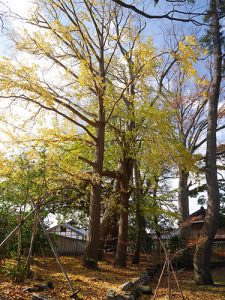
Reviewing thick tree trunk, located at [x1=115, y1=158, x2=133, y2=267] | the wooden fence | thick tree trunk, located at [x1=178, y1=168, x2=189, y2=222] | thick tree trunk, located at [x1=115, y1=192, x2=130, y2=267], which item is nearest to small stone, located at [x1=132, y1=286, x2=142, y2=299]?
Result: thick tree trunk, located at [x1=115, y1=192, x2=130, y2=267]

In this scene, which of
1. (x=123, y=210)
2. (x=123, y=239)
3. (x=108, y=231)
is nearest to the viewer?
(x=123, y=210)

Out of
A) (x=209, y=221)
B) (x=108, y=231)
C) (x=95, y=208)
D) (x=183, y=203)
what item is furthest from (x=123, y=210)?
(x=183, y=203)

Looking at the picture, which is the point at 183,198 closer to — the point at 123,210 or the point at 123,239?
the point at 123,239

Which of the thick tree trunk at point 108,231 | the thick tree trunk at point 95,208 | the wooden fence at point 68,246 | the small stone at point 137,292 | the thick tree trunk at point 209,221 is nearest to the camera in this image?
the small stone at point 137,292

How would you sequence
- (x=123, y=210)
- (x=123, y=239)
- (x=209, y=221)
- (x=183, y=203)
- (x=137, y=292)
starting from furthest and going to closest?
(x=183, y=203)
(x=123, y=239)
(x=123, y=210)
(x=209, y=221)
(x=137, y=292)

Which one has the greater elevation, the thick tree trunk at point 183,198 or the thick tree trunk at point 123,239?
the thick tree trunk at point 183,198

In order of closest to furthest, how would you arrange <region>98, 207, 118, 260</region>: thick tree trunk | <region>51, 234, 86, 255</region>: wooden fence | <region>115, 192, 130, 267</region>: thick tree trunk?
1. <region>115, 192, 130, 267</region>: thick tree trunk
2. <region>98, 207, 118, 260</region>: thick tree trunk
3. <region>51, 234, 86, 255</region>: wooden fence

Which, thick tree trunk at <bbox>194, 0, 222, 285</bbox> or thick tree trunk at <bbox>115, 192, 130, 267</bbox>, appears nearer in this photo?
thick tree trunk at <bbox>194, 0, 222, 285</bbox>

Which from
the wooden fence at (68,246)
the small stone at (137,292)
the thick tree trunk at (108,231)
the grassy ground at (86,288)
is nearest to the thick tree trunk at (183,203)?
the thick tree trunk at (108,231)

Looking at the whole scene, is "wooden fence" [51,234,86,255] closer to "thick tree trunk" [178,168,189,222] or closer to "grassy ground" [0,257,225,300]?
"grassy ground" [0,257,225,300]

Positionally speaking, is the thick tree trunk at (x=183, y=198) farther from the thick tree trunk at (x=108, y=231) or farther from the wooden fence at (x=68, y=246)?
the wooden fence at (x=68, y=246)

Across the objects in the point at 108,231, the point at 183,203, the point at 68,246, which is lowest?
the point at 68,246

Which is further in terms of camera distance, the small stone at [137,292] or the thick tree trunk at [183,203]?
the thick tree trunk at [183,203]

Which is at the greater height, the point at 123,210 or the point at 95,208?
the point at 123,210
